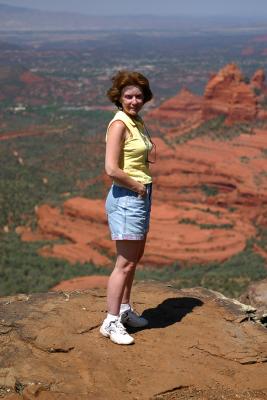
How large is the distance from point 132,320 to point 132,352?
2.07ft

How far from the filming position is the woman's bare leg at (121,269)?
Result: 5.80 m

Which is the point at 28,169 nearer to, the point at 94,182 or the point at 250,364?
the point at 94,182

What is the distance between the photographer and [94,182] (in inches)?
1756

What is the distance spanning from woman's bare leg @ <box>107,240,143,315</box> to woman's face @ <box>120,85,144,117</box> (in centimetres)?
124

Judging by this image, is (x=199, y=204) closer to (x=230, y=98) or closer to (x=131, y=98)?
(x=230, y=98)

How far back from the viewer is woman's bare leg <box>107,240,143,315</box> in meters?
5.80

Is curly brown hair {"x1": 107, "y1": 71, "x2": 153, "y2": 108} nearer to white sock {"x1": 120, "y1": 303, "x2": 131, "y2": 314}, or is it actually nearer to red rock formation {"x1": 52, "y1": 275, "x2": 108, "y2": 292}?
white sock {"x1": 120, "y1": 303, "x2": 131, "y2": 314}

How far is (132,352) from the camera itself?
5668mm

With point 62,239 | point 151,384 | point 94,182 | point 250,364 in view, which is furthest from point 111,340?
point 94,182

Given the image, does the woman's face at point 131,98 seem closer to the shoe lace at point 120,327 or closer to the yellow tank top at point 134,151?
the yellow tank top at point 134,151

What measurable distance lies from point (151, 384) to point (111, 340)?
0.81 m

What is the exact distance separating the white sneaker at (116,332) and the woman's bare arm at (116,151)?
139cm

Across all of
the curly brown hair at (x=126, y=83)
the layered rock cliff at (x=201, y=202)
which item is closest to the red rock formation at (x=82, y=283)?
the layered rock cliff at (x=201, y=202)

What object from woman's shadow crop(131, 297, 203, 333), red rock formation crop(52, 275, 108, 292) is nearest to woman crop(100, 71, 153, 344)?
woman's shadow crop(131, 297, 203, 333)
